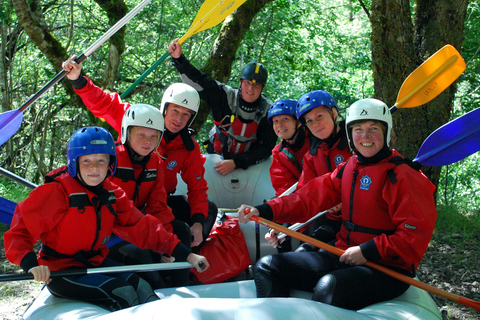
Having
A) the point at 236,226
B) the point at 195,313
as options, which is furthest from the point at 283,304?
the point at 236,226

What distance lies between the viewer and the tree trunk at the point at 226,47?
23.0 ft

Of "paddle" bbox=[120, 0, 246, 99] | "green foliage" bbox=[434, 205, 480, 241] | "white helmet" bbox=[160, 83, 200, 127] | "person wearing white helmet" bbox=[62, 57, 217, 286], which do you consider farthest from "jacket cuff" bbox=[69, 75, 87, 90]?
"green foliage" bbox=[434, 205, 480, 241]

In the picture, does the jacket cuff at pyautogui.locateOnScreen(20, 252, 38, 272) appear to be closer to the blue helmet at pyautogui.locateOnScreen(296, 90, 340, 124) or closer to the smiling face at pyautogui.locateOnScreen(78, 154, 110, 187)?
the smiling face at pyautogui.locateOnScreen(78, 154, 110, 187)

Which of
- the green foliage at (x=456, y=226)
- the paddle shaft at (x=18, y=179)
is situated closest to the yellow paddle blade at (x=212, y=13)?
the paddle shaft at (x=18, y=179)

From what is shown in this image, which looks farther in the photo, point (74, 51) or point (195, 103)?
point (74, 51)

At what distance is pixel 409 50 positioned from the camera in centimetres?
530

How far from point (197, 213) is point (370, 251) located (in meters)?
1.64

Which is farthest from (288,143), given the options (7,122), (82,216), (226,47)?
(226,47)

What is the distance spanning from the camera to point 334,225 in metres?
3.76

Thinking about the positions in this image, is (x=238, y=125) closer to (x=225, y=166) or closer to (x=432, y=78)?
(x=225, y=166)

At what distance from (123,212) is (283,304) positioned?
1329 mm

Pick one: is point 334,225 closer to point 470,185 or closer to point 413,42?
point 413,42

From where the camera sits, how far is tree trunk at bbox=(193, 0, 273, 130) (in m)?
7.02

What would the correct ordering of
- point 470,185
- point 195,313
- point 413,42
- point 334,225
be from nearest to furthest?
point 195,313 → point 334,225 → point 413,42 → point 470,185
